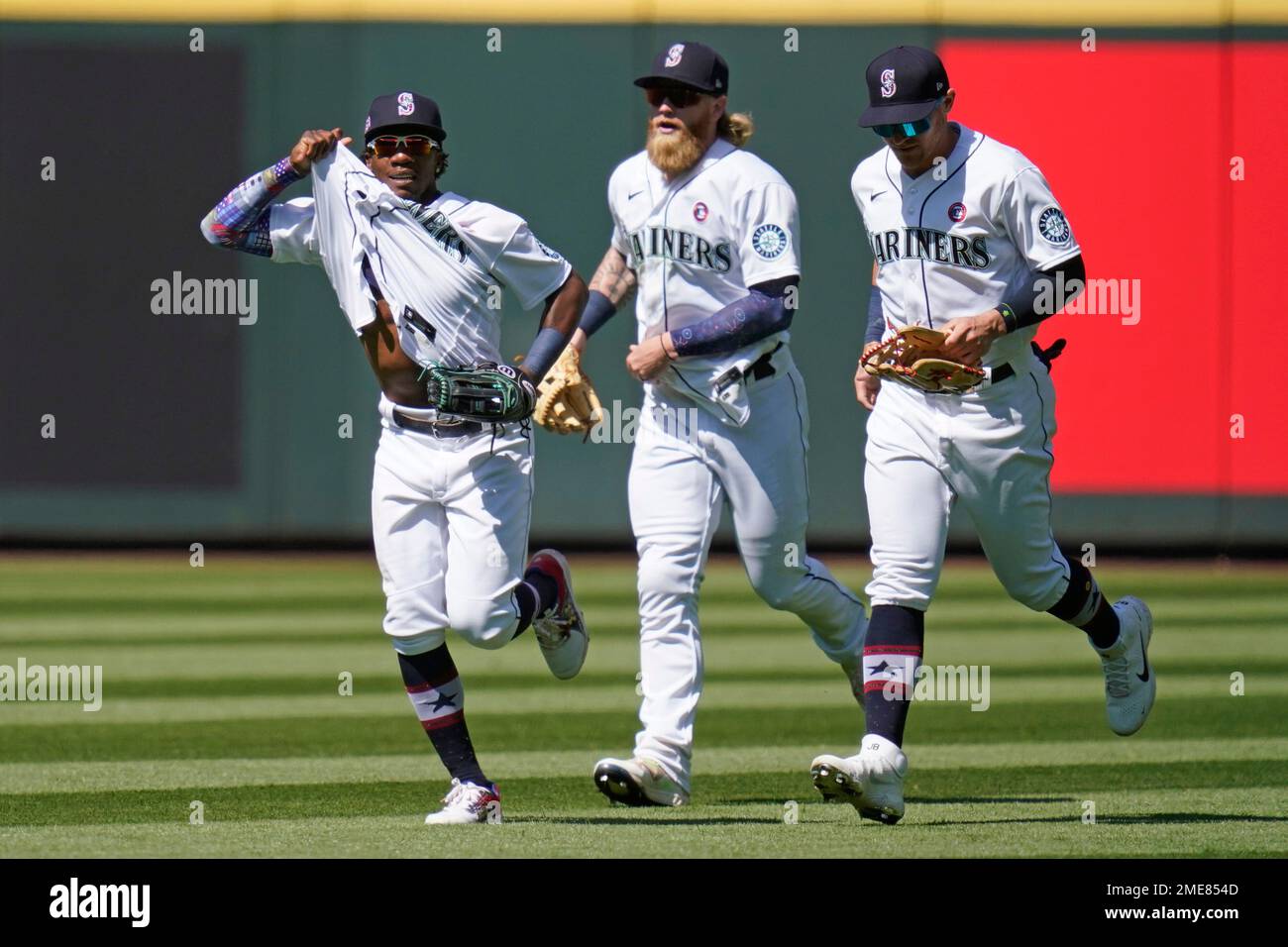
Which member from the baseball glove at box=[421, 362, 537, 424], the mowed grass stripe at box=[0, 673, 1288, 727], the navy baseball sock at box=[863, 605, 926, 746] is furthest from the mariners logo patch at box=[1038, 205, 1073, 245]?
the mowed grass stripe at box=[0, 673, 1288, 727]

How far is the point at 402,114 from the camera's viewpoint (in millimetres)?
6895

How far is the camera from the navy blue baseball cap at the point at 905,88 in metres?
6.71

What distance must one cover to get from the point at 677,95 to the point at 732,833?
8.74 feet

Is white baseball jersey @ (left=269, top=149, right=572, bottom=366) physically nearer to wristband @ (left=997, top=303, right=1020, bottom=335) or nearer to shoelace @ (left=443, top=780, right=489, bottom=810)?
shoelace @ (left=443, top=780, right=489, bottom=810)

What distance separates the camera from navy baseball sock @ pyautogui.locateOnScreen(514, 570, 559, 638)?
7219mm

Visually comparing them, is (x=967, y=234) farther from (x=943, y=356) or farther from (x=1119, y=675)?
(x=1119, y=675)

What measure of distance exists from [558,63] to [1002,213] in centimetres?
1239

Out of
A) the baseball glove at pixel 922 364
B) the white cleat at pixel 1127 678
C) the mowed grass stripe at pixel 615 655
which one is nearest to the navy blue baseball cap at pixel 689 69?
the baseball glove at pixel 922 364

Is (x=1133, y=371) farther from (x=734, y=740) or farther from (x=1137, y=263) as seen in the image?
(x=734, y=740)

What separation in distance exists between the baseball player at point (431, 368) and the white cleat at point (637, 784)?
381 millimetres

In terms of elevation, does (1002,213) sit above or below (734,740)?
above

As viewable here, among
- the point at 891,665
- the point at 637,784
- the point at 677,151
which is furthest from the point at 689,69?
the point at 637,784
